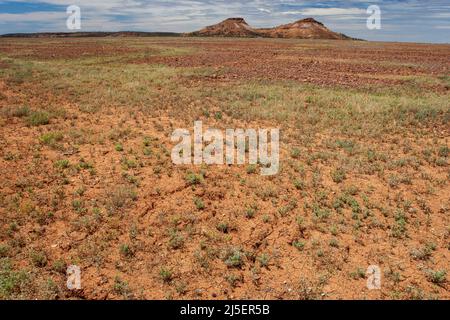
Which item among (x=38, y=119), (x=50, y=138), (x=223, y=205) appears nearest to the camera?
(x=223, y=205)

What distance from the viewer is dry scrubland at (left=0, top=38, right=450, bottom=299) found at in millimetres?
7457

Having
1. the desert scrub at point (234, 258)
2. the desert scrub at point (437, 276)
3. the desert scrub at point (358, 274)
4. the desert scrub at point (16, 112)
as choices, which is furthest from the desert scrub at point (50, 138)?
the desert scrub at point (437, 276)

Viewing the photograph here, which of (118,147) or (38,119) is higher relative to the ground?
(38,119)

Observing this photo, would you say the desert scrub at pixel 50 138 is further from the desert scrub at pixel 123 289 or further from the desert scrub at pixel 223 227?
the desert scrub at pixel 123 289

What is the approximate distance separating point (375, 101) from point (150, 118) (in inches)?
490

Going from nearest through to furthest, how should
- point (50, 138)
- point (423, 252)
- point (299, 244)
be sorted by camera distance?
point (423, 252) < point (299, 244) < point (50, 138)

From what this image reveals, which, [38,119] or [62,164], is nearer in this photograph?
[62,164]

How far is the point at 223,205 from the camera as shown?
10.1 meters

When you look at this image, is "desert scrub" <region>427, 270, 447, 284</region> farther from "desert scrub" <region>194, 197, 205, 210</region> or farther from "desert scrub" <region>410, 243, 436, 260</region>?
"desert scrub" <region>194, 197, 205, 210</region>

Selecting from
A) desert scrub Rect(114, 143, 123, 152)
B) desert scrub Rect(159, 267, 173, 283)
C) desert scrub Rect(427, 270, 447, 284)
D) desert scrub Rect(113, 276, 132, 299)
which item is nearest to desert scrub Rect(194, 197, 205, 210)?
desert scrub Rect(159, 267, 173, 283)

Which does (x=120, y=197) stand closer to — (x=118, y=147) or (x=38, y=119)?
(x=118, y=147)

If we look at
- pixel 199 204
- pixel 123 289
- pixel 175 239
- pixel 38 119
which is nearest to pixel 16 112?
pixel 38 119

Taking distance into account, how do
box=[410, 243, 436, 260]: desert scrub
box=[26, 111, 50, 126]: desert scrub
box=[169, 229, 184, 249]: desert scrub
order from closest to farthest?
1. box=[410, 243, 436, 260]: desert scrub
2. box=[169, 229, 184, 249]: desert scrub
3. box=[26, 111, 50, 126]: desert scrub
